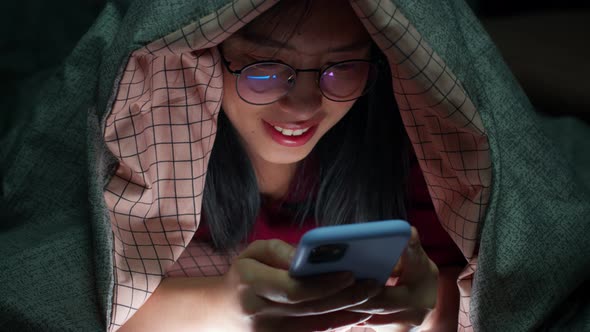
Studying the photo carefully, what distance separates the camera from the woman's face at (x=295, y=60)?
0.87 meters

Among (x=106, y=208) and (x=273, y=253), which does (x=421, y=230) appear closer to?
(x=273, y=253)

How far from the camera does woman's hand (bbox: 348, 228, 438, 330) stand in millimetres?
913

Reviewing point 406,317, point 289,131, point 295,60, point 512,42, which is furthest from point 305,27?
point 512,42

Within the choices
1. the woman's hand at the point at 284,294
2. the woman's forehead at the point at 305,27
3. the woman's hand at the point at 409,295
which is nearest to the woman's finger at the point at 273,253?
the woman's hand at the point at 284,294

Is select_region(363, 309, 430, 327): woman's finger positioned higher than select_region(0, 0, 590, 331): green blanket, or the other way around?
select_region(0, 0, 590, 331): green blanket

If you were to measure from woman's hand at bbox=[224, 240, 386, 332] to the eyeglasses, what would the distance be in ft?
0.54

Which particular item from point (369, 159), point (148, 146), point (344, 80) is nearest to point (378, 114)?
point (369, 159)

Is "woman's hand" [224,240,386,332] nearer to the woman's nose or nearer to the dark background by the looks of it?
the woman's nose

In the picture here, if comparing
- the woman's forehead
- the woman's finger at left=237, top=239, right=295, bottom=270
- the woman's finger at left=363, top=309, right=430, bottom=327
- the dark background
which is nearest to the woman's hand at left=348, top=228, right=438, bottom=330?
the woman's finger at left=363, top=309, right=430, bottom=327

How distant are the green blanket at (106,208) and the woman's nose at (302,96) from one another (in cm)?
15

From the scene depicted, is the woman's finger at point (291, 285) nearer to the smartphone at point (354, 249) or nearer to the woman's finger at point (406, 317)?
the smartphone at point (354, 249)

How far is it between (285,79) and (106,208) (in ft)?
0.81

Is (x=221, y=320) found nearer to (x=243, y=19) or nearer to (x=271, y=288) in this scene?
(x=271, y=288)

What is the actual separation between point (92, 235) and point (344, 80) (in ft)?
1.14
